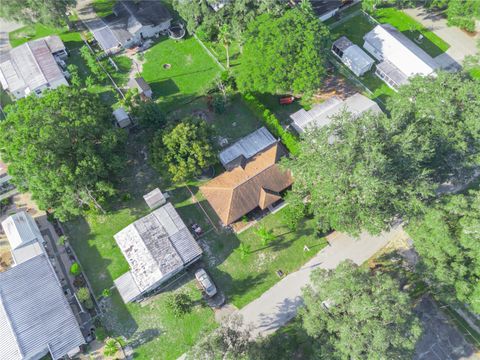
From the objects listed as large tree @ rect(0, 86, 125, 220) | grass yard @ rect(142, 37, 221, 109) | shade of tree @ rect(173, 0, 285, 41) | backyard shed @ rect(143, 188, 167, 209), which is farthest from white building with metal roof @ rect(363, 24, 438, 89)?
large tree @ rect(0, 86, 125, 220)

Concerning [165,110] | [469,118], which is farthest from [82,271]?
[469,118]

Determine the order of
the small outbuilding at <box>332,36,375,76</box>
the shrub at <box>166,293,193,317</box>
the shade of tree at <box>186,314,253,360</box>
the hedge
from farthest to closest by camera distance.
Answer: the small outbuilding at <box>332,36,375,76</box>, the hedge, the shrub at <box>166,293,193,317</box>, the shade of tree at <box>186,314,253,360</box>

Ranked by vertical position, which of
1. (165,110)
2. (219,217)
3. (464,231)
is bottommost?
(464,231)

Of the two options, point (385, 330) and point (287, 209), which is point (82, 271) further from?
point (385, 330)

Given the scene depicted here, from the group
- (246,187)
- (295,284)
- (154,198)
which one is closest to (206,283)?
(295,284)

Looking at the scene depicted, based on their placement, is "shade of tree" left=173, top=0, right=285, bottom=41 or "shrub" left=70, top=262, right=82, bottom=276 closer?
"shrub" left=70, top=262, right=82, bottom=276

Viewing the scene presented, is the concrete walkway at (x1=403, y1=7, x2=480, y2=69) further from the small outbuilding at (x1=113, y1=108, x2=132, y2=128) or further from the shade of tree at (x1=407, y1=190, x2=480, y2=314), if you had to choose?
the small outbuilding at (x1=113, y1=108, x2=132, y2=128)

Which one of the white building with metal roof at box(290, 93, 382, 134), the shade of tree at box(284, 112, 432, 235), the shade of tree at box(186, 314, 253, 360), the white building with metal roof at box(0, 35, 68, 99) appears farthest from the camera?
the white building with metal roof at box(0, 35, 68, 99)
